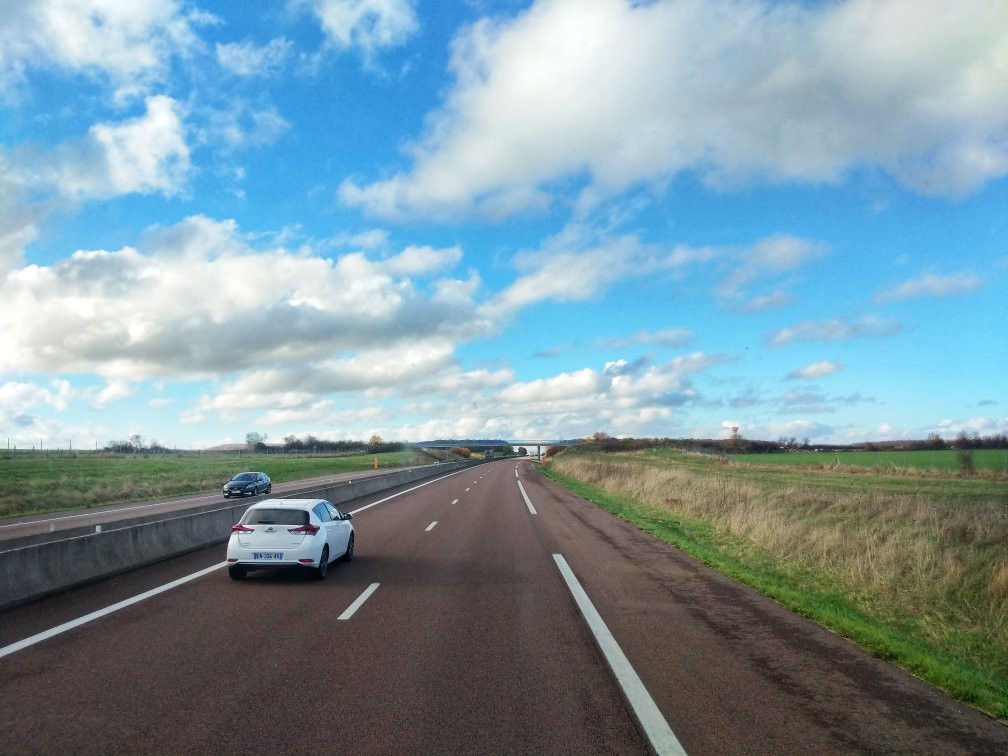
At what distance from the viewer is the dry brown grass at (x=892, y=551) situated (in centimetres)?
1071

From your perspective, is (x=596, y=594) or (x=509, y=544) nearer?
(x=596, y=594)

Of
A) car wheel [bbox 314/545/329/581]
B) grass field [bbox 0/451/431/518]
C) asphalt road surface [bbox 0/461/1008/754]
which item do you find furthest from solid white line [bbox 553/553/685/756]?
grass field [bbox 0/451/431/518]

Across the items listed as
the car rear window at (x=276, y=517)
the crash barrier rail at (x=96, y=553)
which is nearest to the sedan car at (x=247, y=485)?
the crash barrier rail at (x=96, y=553)

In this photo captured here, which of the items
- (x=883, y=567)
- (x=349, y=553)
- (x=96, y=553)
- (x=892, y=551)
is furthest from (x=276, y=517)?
(x=892, y=551)

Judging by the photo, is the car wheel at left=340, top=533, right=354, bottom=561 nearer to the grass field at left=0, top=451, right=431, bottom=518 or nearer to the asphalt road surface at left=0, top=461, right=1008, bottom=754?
the asphalt road surface at left=0, top=461, right=1008, bottom=754

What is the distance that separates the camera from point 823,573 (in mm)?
13359

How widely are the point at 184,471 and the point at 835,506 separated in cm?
4925

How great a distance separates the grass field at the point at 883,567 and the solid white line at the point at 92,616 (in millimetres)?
9126

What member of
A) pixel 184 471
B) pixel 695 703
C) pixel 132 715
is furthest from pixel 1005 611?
pixel 184 471

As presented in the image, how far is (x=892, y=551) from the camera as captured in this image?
1323cm

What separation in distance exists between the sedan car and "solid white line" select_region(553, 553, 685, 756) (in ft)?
102

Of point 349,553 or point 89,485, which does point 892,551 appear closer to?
point 349,553

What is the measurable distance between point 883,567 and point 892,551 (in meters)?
0.68

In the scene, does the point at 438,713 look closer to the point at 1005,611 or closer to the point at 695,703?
the point at 695,703
